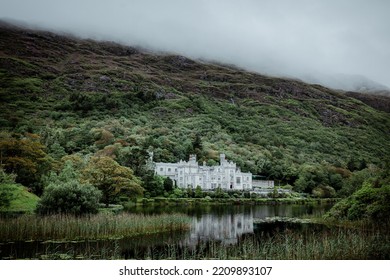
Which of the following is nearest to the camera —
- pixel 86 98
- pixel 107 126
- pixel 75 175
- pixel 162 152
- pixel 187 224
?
pixel 187 224

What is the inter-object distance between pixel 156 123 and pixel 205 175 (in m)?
5.85

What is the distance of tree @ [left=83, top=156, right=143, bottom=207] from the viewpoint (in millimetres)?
16688

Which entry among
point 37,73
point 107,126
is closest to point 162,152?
point 107,126

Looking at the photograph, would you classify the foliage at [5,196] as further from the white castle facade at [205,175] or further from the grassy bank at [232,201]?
the white castle facade at [205,175]

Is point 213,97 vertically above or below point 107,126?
above

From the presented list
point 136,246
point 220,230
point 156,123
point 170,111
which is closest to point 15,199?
point 136,246

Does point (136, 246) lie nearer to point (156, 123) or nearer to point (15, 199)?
point (15, 199)

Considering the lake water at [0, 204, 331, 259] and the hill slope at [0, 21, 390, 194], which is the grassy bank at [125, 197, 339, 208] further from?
the lake water at [0, 204, 331, 259]

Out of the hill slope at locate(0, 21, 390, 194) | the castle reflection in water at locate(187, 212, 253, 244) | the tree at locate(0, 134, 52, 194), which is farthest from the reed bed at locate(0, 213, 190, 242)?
the hill slope at locate(0, 21, 390, 194)

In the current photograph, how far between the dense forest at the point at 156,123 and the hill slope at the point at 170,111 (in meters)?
0.07

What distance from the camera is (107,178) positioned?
55.8 ft

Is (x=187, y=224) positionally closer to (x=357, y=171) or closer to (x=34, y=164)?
(x=34, y=164)
